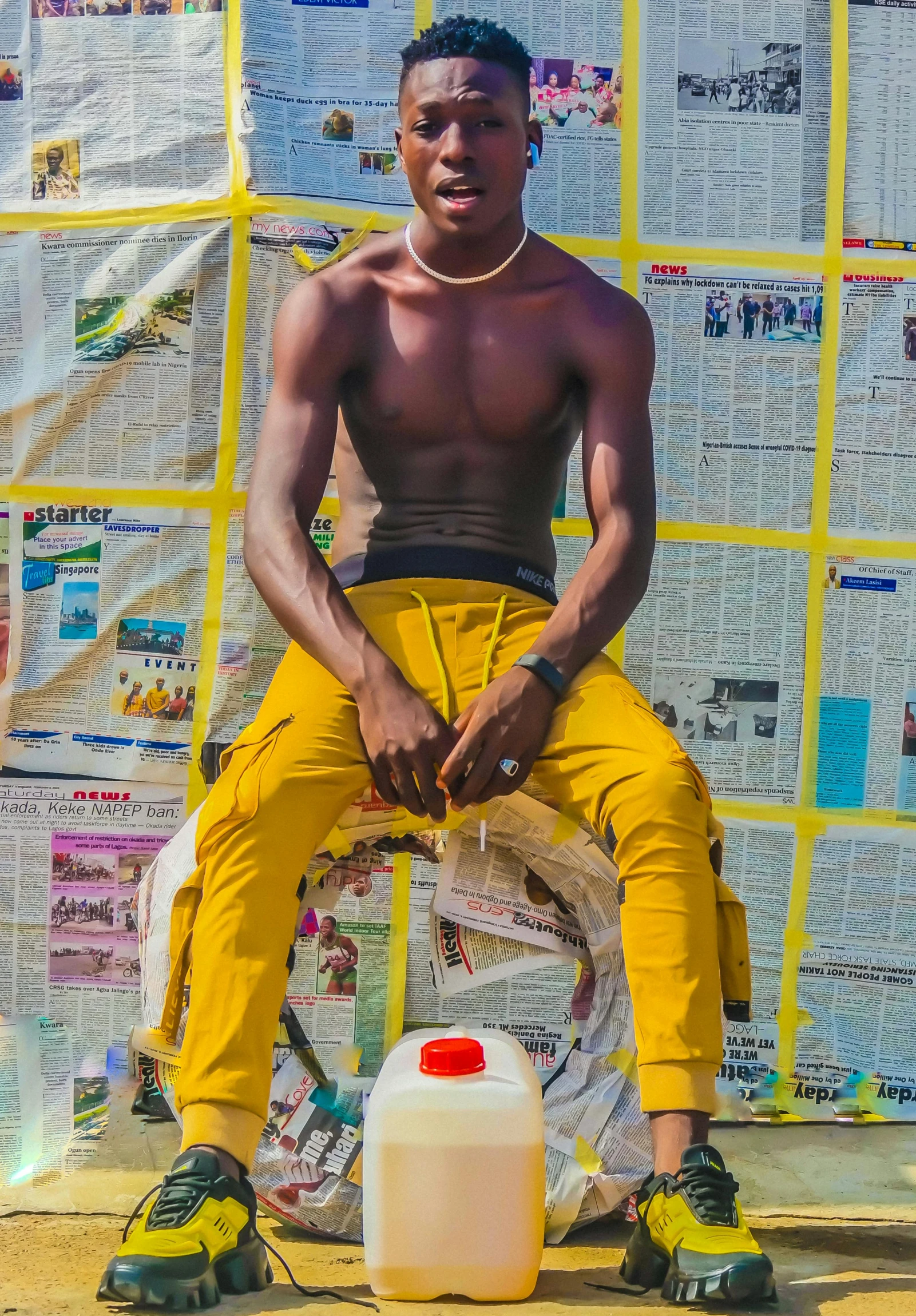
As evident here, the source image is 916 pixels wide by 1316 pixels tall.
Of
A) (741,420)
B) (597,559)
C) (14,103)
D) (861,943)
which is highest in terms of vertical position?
(14,103)

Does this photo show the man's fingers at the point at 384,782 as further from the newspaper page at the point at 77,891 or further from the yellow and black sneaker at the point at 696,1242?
the newspaper page at the point at 77,891

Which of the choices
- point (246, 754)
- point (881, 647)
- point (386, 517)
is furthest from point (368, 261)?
point (881, 647)

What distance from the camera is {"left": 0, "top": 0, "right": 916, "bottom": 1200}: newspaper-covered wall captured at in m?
2.71

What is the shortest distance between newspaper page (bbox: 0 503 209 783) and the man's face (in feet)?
3.03

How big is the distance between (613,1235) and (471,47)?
169 cm

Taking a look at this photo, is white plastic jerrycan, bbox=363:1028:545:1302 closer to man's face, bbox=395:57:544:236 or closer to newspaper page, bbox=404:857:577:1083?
newspaper page, bbox=404:857:577:1083

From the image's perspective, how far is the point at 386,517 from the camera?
2.18 metres

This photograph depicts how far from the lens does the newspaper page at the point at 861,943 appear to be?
2770mm

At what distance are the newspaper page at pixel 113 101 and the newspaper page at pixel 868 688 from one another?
1.41 m

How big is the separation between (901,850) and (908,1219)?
0.80 meters

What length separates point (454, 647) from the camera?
2012 mm

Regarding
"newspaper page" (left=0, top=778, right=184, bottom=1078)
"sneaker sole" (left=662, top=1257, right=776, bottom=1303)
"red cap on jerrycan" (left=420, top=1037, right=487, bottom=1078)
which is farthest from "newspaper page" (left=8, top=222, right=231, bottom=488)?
"sneaker sole" (left=662, top=1257, right=776, bottom=1303)

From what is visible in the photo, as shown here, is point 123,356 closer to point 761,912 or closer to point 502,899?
point 502,899

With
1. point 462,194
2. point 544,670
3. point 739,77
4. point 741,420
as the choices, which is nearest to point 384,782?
point 544,670
